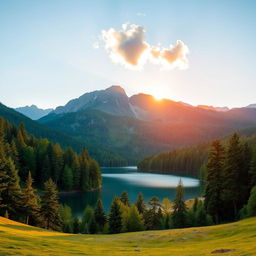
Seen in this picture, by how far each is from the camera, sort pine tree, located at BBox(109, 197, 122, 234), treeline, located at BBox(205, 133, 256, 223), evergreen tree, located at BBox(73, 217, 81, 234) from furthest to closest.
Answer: evergreen tree, located at BBox(73, 217, 81, 234) → pine tree, located at BBox(109, 197, 122, 234) → treeline, located at BBox(205, 133, 256, 223)

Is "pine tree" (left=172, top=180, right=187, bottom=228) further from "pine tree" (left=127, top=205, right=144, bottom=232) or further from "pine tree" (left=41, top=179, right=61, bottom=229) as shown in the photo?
"pine tree" (left=41, top=179, right=61, bottom=229)

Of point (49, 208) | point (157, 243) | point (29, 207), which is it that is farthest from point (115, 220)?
point (157, 243)

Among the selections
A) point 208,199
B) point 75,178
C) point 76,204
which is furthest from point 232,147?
point 75,178

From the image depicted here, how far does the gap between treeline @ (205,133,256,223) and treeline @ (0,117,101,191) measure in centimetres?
7761

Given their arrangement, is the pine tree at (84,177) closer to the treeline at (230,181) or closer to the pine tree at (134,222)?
the pine tree at (134,222)

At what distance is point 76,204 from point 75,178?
30366mm

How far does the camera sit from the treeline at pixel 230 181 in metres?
54.3

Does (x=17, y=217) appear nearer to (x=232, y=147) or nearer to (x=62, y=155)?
(x=232, y=147)

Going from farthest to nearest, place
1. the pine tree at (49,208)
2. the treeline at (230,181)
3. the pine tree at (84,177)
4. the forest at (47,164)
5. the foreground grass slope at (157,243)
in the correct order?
the pine tree at (84,177) < the forest at (47,164) < the pine tree at (49,208) < the treeline at (230,181) < the foreground grass slope at (157,243)

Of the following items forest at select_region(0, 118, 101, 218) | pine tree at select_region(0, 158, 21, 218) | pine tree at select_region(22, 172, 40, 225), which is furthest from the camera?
forest at select_region(0, 118, 101, 218)

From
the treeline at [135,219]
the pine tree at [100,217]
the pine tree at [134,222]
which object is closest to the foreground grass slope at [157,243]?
the pine tree at [134,222]

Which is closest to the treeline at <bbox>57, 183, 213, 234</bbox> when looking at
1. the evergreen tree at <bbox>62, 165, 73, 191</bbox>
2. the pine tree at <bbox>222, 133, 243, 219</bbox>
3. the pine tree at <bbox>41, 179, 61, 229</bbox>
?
the pine tree at <bbox>41, 179, 61, 229</bbox>

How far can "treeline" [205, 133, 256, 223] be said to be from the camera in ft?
178

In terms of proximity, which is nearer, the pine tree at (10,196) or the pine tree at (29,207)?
the pine tree at (29,207)
